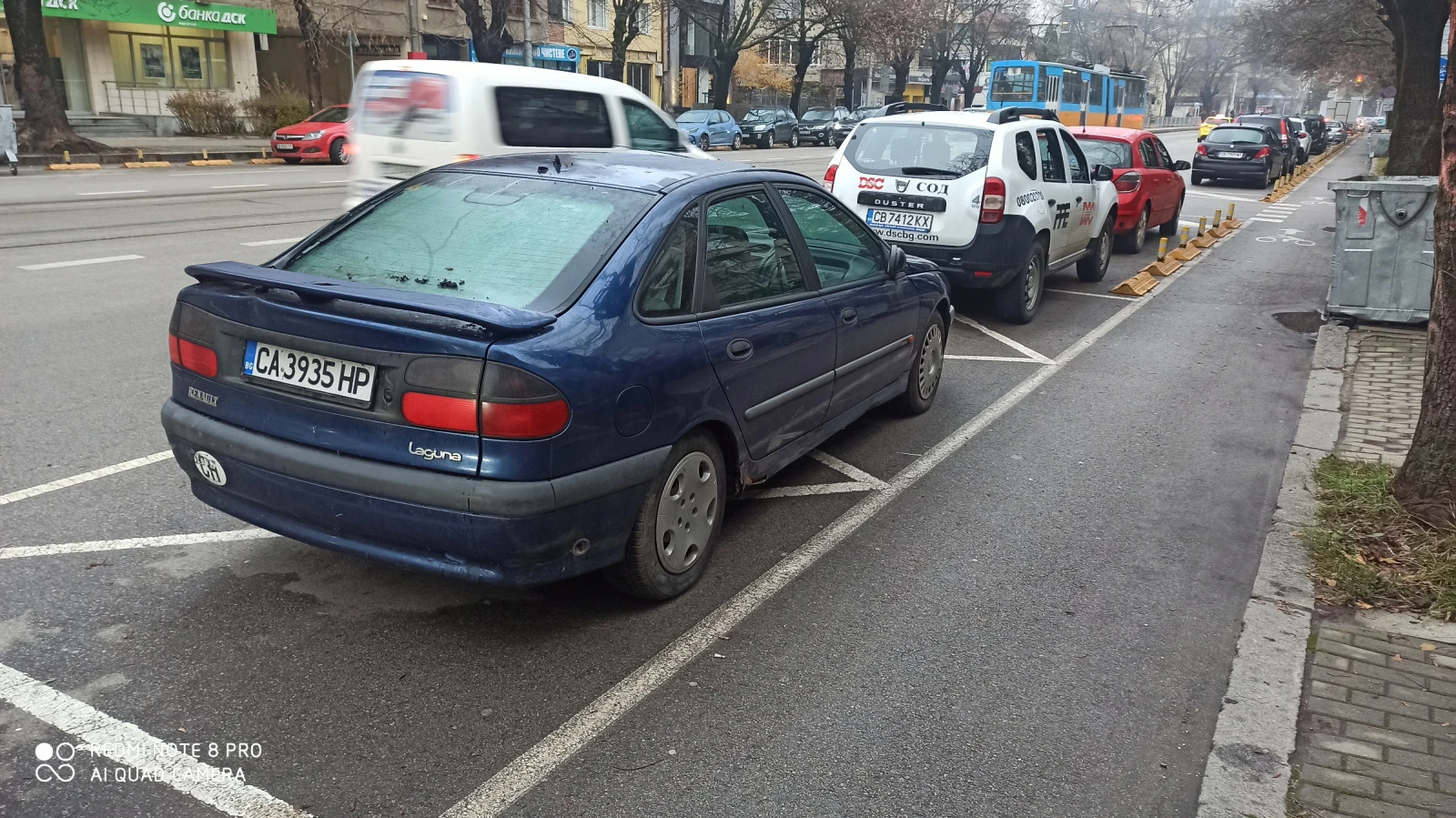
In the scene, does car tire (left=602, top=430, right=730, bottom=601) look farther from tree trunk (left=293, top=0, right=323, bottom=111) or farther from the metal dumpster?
tree trunk (left=293, top=0, right=323, bottom=111)

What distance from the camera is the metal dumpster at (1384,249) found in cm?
969

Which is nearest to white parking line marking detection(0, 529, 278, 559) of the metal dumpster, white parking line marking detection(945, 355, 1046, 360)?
white parking line marking detection(945, 355, 1046, 360)

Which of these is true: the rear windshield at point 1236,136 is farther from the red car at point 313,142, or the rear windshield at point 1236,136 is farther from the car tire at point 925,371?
the car tire at point 925,371

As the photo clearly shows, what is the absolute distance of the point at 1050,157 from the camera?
10.6 metres

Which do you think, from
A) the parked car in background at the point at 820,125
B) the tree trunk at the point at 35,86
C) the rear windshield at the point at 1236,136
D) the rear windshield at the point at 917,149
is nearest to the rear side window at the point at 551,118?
the rear windshield at the point at 917,149

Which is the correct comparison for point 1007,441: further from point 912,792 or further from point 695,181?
point 912,792

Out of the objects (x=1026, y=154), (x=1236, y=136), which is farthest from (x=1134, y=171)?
(x=1236, y=136)

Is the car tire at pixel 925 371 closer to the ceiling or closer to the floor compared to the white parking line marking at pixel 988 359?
closer to the ceiling

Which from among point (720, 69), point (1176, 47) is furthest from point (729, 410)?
point (1176, 47)

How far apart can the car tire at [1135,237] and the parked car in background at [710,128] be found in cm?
2558

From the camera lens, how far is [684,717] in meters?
3.49

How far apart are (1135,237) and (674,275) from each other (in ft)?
41.6

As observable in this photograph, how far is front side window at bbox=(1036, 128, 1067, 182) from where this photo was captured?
10336 millimetres

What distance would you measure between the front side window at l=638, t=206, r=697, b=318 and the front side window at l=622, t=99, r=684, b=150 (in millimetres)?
6987
